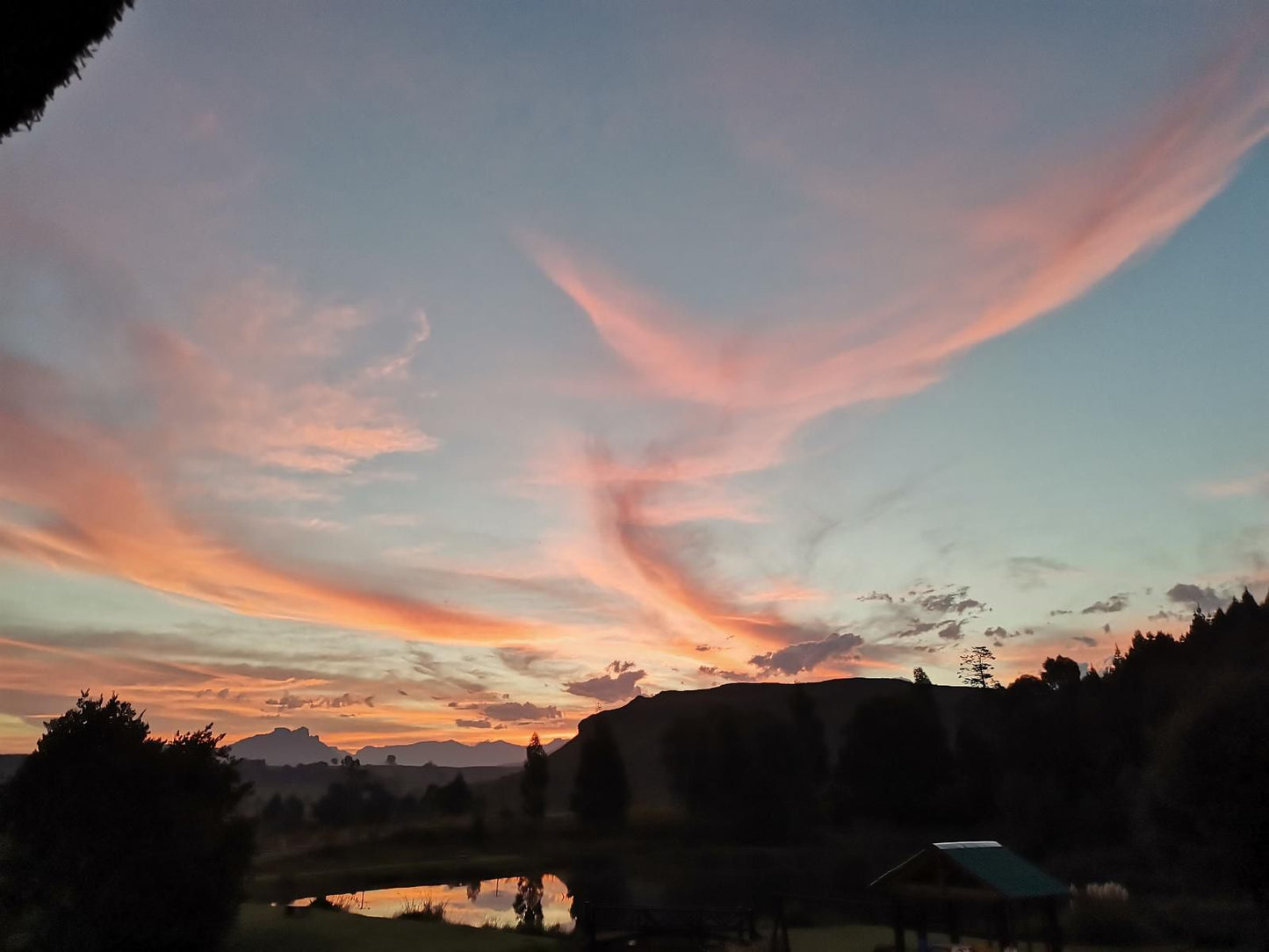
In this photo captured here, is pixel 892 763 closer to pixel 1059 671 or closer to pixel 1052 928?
pixel 1059 671

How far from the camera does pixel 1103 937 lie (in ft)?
115

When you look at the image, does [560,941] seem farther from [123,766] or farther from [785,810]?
[785,810]

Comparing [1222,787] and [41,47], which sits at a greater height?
[41,47]

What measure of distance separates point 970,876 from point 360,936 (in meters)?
19.7

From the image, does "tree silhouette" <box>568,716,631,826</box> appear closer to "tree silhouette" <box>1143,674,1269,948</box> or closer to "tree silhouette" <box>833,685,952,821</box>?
"tree silhouette" <box>833,685,952,821</box>

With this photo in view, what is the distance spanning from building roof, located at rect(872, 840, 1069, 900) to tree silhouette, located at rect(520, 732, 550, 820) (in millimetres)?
100167

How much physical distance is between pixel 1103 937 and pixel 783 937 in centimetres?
1292

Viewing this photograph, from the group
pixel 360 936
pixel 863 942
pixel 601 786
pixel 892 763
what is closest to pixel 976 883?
pixel 863 942

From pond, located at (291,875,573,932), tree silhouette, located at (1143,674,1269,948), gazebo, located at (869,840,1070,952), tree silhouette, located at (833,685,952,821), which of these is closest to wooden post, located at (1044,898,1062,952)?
gazebo, located at (869,840,1070,952)

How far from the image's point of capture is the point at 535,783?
122 meters

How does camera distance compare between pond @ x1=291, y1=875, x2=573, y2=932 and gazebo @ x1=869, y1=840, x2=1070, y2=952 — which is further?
pond @ x1=291, y1=875, x2=573, y2=932

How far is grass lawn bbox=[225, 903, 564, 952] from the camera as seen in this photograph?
95.9 ft

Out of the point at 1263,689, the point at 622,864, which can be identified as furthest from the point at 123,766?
the point at 622,864

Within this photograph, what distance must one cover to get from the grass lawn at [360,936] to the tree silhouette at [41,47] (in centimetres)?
2836
